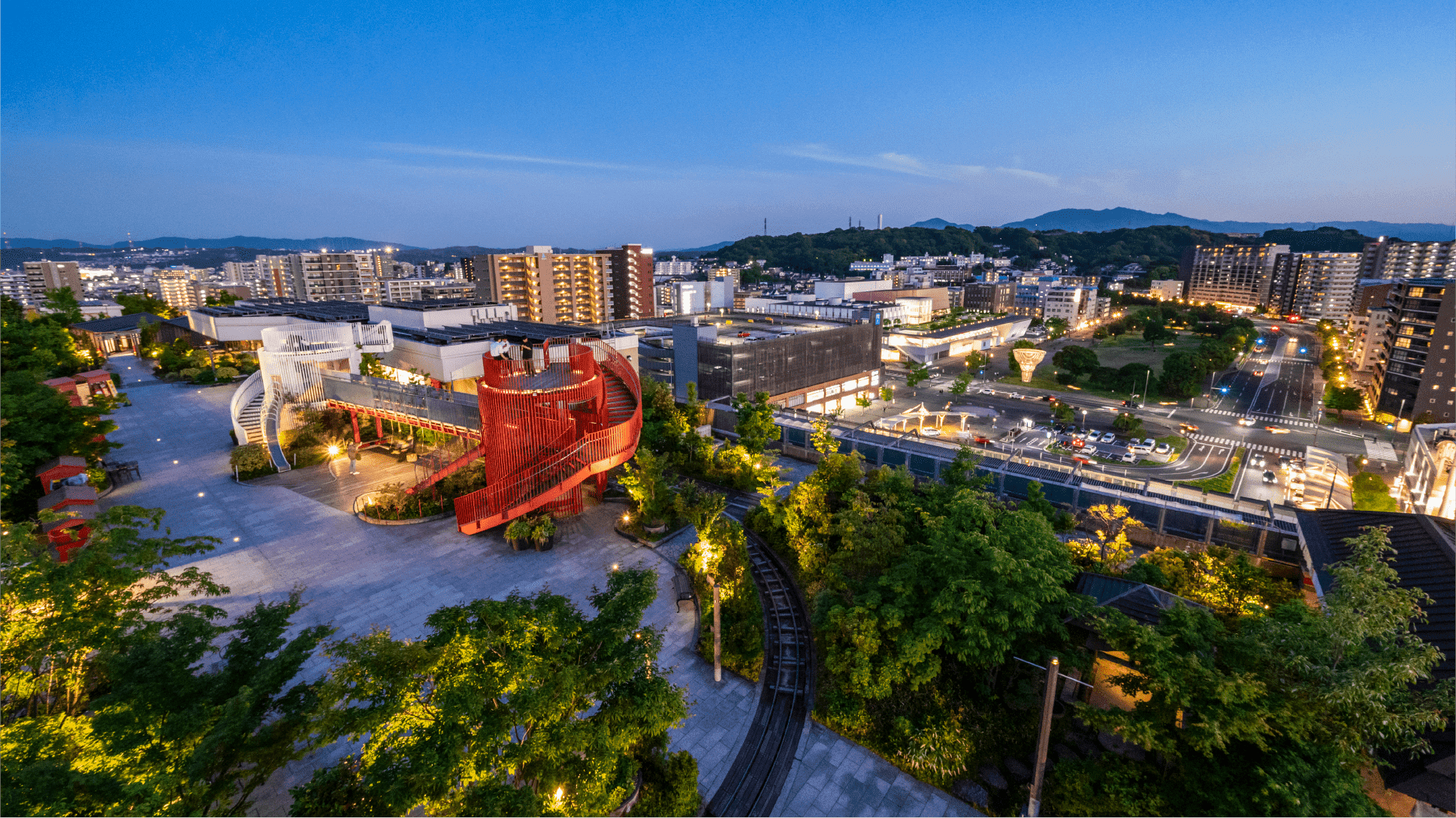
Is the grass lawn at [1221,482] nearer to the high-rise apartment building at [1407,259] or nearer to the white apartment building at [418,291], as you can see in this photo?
the high-rise apartment building at [1407,259]

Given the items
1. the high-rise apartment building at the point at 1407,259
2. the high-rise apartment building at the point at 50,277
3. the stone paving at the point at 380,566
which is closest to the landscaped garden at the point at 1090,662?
the stone paving at the point at 380,566

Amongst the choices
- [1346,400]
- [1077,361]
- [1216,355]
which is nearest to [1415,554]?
[1077,361]

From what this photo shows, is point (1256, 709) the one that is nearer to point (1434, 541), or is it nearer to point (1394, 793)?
point (1394, 793)

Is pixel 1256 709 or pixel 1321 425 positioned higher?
pixel 1256 709

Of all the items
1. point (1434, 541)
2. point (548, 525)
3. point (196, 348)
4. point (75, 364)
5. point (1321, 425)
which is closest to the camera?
point (1434, 541)

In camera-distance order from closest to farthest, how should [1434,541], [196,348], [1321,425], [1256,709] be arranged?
[1256,709]
[1434,541]
[1321,425]
[196,348]

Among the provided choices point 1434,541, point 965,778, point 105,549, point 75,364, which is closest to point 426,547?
point 105,549
